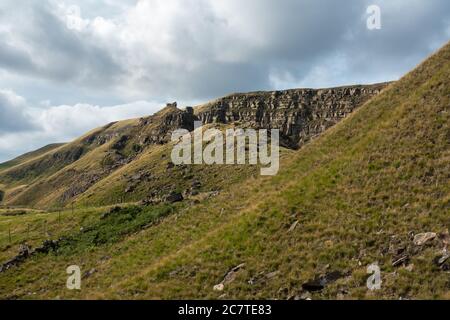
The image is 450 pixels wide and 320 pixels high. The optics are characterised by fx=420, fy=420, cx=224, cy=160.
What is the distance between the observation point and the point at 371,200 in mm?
26703

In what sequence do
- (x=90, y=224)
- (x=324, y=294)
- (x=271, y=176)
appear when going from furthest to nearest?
(x=90, y=224) < (x=271, y=176) < (x=324, y=294)

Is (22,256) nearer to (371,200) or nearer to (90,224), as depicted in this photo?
(90,224)

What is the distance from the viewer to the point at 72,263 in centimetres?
3991

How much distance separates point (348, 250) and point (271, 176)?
17.2 m

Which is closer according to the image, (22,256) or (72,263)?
(72,263)

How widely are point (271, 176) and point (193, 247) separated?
1344 centimetres

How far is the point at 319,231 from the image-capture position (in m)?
25.4

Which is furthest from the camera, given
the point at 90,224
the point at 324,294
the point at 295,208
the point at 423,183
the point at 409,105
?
the point at 90,224

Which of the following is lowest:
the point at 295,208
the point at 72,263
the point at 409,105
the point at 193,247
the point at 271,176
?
the point at 72,263

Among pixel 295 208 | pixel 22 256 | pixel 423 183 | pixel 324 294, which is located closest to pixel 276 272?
pixel 324 294

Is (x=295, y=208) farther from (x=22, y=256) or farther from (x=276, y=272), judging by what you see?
(x=22, y=256)

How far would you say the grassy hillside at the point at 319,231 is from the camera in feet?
71.3

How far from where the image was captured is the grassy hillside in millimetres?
21734

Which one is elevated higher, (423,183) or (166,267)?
(423,183)
